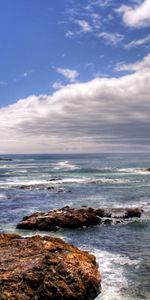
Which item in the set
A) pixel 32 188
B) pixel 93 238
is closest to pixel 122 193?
pixel 32 188

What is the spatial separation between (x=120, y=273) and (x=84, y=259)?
3.25 meters

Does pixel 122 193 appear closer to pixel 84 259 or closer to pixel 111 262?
pixel 111 262

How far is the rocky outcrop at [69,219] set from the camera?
38.7 m

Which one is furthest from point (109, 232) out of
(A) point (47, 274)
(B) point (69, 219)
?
(A) point (47, 274)

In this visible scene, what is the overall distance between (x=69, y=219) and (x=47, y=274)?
19275mm

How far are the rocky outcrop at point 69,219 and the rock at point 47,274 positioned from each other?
48.1 ft

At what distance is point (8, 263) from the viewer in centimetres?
2153

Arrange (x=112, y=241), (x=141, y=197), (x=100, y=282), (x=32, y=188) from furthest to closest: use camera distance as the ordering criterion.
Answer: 1. (x=32, y=188)
2. (x=141, y=197)
3. (x=112, y=241)
4. (x=100, y=282)

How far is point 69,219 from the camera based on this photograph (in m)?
39.8

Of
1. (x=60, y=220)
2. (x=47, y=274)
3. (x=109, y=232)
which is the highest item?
(x=47, y=274)

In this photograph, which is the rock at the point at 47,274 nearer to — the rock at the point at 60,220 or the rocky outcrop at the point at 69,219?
the rock at the point at 60,220

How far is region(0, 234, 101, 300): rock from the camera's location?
19.6 m

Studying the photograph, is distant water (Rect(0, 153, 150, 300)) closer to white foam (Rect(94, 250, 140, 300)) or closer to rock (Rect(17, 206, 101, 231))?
white foam (Rect(94, 250, 140, 300))

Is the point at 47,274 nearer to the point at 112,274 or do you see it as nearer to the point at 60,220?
the point at 112,274
